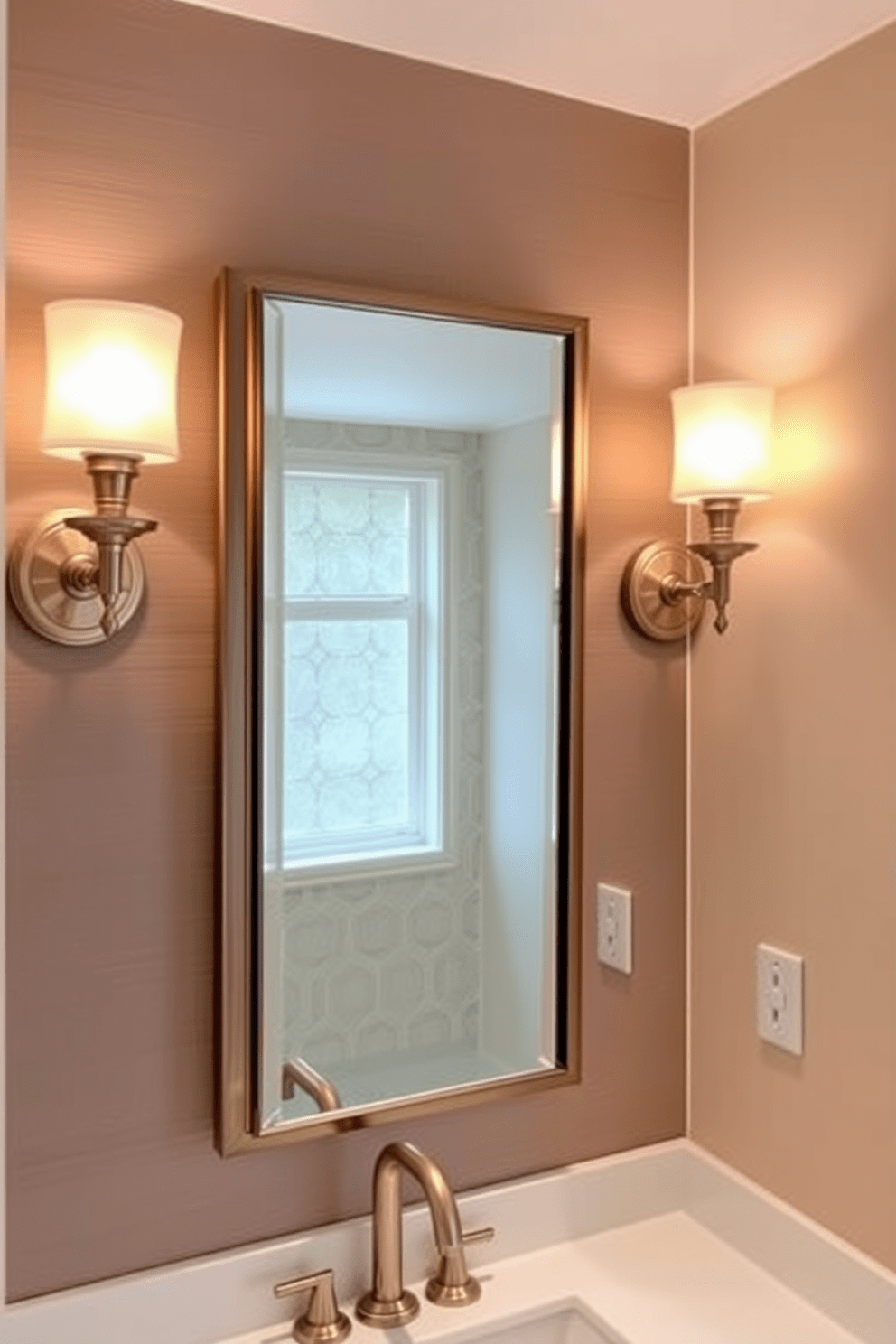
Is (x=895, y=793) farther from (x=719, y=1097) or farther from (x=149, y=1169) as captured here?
(x=149, y=1169)

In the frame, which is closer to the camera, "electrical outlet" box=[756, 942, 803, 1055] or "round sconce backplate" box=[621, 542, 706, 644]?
"electrical outlet" box=[756, 942, 803, 1055]

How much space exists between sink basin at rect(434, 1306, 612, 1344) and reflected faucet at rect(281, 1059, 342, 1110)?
12.0 inches

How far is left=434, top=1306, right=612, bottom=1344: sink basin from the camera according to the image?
1384mm

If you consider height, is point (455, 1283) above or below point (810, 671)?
below

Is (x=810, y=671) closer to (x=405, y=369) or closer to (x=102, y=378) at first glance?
(x=405, y=369)

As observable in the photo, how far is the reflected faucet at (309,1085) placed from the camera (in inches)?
54.9

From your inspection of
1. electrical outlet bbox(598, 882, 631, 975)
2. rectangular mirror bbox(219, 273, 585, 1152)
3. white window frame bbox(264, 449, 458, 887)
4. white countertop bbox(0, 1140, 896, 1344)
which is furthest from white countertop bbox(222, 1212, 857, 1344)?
white window frame bbox(264, 449, 458, 887)

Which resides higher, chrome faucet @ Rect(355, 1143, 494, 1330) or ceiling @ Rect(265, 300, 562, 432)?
ceiling @ Rect(265, 300, 562, 432)

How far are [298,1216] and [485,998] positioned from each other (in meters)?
0.34

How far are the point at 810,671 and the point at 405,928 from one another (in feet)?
1.97

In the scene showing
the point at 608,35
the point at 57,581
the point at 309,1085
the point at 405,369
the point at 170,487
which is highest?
the point at 608,35

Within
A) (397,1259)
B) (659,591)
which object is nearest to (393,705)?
(659,591)

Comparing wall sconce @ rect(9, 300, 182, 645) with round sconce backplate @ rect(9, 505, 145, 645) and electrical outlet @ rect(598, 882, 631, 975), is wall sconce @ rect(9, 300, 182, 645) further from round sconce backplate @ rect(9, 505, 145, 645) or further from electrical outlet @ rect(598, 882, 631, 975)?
electrical outlet @ rect(598, 882, 631, 975)

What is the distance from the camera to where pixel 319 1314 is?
1336 millimetres
